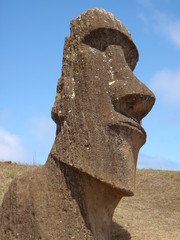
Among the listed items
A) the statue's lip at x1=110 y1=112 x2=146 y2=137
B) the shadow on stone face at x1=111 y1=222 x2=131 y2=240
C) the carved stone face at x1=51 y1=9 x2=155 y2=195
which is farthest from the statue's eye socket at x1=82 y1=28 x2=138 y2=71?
the shadow on stone face at x1=111 y1=222 x2=131 y2=240

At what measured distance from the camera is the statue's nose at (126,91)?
6.45 metres

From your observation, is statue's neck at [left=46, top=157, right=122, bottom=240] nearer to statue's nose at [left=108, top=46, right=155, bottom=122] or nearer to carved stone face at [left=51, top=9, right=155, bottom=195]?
carved stone face at [left=51, top=9, right=155, bottom=195]

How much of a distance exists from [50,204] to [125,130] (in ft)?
4.87

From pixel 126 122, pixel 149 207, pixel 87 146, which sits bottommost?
pixel 149 207

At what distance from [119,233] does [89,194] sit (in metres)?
2.13

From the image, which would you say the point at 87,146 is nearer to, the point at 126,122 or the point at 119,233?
the point at 126,122

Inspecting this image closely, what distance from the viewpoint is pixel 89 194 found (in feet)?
20.9

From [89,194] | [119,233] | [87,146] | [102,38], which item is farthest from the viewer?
[119,233]

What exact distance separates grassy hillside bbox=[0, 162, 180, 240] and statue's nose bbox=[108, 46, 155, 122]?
2621 mm

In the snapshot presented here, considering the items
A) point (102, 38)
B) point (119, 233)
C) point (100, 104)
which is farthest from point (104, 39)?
point (119, 233)

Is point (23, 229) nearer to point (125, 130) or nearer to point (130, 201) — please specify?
point (125, 130)

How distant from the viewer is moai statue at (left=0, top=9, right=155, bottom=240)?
622cm

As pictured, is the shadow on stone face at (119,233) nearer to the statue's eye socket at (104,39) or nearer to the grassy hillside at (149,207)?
the grassy hillside at (149,207)

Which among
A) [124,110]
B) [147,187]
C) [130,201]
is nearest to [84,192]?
[124,110]
